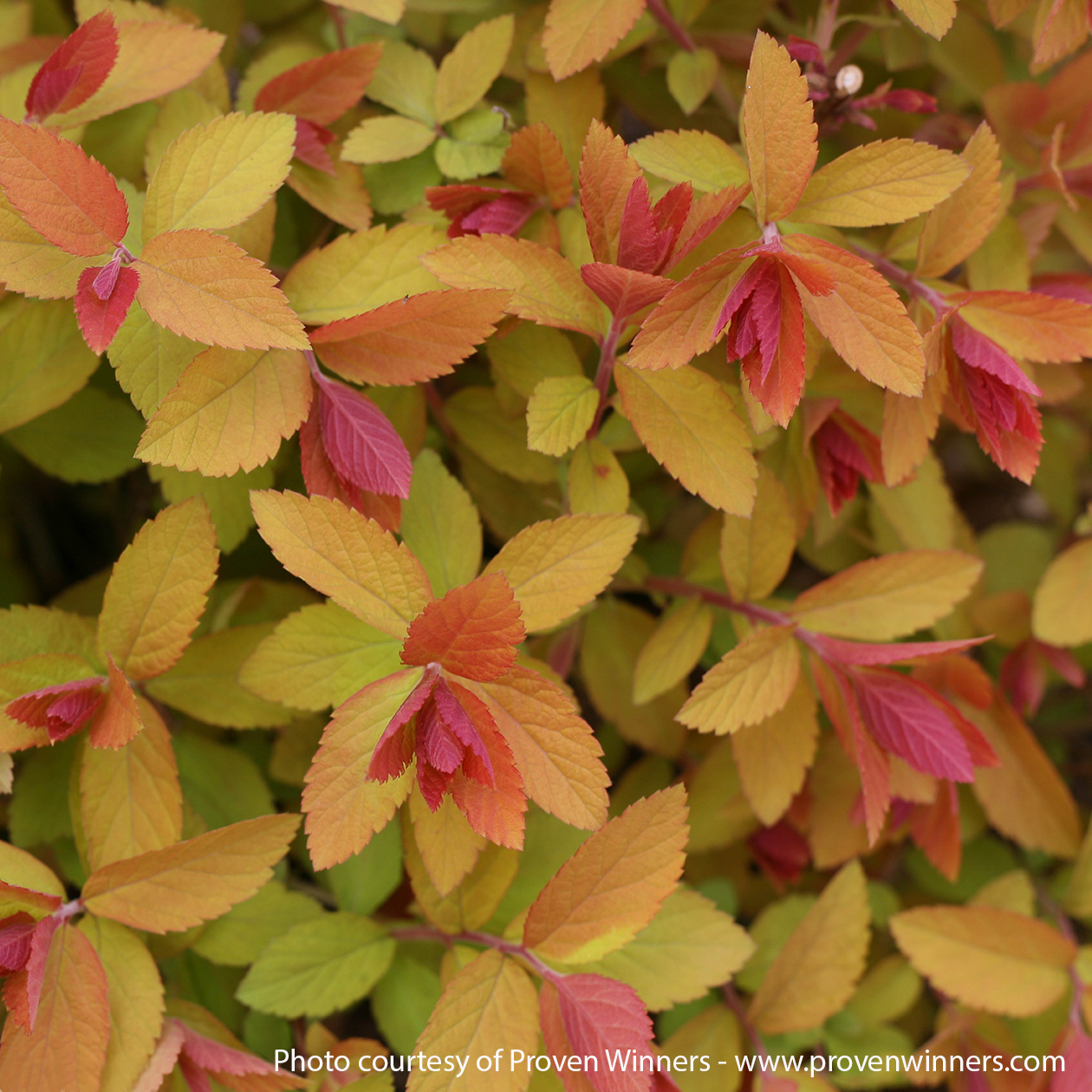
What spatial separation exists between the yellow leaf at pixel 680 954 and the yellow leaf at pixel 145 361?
0.63m

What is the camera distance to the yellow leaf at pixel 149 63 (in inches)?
31.7

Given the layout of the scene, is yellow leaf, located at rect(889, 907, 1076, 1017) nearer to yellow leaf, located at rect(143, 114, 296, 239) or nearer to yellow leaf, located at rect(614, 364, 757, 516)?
yellow leaf, located at rect(614, 364, 757, 516)

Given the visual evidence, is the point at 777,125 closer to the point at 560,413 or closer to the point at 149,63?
the point at 560,413

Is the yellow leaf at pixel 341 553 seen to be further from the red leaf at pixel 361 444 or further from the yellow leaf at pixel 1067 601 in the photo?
the yellow leaf at pixel 1067 601

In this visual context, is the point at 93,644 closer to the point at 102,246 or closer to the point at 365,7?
the point at 102,246

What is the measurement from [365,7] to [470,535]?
0.48 meters

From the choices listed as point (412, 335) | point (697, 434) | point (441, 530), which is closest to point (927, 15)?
point (697, 434)

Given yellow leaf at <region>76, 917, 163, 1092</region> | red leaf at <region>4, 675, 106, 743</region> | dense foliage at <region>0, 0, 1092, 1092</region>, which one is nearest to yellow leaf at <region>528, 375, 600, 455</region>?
dense foliage at <region>0, 0, 1092, 1092</region>

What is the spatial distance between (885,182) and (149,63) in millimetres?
648

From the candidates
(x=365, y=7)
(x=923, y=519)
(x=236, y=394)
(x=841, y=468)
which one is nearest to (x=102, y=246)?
(x=236, y=394)

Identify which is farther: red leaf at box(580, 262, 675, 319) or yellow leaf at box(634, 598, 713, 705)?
yellow leaf at box(634, 598, 713, 705)

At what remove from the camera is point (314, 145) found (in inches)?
32.7

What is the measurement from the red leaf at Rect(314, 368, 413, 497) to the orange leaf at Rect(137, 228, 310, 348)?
3.8 inches

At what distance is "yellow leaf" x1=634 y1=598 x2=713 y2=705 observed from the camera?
905 mm
